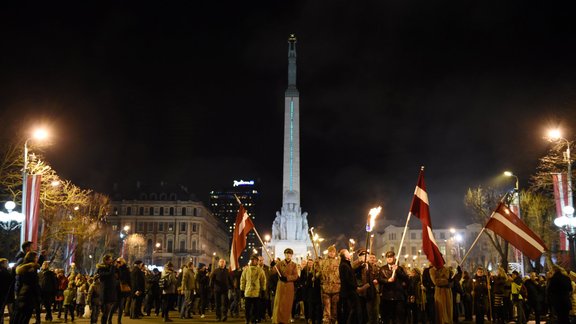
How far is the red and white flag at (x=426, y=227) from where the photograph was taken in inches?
533

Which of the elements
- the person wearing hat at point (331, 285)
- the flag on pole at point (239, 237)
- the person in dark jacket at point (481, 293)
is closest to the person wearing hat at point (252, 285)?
the flag on pole at point (239, 237)

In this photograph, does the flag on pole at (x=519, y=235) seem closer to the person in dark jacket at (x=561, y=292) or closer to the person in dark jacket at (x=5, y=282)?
the person in dark jacket at (x=561, y=292)

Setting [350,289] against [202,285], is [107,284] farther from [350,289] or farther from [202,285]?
[202,285]

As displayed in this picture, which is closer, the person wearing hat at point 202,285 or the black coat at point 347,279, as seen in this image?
the black coat at point 347,279

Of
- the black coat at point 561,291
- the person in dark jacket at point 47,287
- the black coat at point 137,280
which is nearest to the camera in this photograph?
the black coat at point 561,291

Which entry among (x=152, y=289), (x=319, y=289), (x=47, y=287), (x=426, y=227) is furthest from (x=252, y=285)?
(x=152, y=289)

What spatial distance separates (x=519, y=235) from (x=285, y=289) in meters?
6.32

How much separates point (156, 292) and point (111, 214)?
84642 millimetres

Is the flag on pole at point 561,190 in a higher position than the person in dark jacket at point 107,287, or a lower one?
higher

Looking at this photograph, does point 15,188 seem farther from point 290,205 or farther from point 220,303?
point 290,205

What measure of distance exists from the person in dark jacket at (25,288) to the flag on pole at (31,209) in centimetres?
1005

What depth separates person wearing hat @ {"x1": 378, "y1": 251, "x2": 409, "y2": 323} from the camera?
1340cm

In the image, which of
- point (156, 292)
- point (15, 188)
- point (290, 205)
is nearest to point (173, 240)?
point (290, 205)

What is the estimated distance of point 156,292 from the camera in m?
20.8
